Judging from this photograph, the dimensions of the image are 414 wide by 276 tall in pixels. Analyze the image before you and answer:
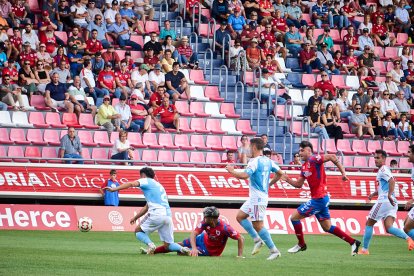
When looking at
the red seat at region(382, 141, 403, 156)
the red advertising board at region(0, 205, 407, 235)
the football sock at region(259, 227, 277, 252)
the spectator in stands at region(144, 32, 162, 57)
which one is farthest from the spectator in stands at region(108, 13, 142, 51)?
the football sock at region(259, 227, 277, 252)

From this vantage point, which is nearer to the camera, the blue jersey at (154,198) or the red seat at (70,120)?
the blue jersey at (154,198)

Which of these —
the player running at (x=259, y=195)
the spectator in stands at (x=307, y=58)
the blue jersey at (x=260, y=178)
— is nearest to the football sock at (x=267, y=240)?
the player running at (x=259, y=195)

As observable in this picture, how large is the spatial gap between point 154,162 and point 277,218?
3796mm

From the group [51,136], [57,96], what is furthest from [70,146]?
[57,96]

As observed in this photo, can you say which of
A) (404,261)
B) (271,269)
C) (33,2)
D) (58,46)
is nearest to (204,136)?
(58,46)

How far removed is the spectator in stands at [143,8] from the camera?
108 ft

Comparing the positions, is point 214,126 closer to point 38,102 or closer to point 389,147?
point 38,102

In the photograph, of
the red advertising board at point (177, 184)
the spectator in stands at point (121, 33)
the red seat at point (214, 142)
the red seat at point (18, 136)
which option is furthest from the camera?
the spectator in stands at point (121, 33)

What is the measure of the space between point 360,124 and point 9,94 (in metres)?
11.6

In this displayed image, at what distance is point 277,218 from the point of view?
27578 millimetres

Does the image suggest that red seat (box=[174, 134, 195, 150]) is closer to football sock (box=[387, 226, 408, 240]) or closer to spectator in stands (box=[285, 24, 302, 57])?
spectator in stands (box=[285, 24, 302, 57])

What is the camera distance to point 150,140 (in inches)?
1126

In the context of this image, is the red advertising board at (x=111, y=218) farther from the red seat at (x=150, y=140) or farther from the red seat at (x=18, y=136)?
the red seat at (x=150, y=140)

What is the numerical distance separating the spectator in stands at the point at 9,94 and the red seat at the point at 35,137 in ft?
2.48
